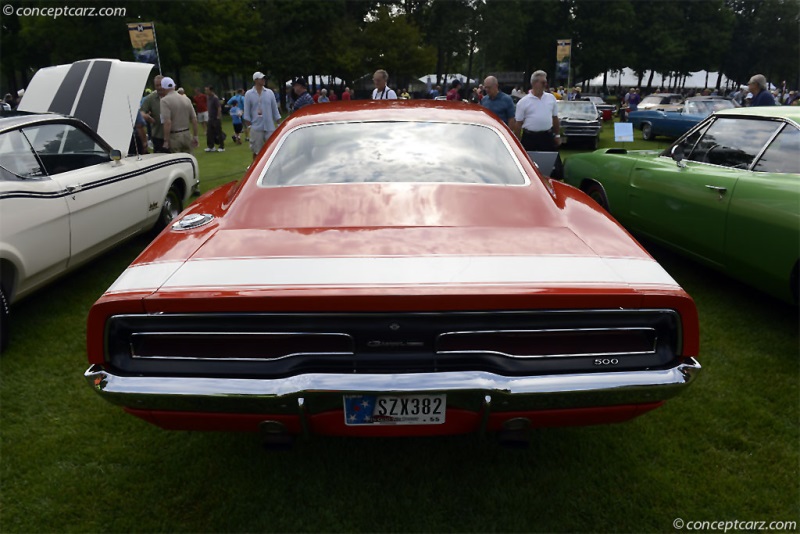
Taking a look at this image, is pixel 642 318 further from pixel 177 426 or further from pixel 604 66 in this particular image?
pixel 604 66

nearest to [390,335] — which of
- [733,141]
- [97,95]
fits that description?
[733,141]

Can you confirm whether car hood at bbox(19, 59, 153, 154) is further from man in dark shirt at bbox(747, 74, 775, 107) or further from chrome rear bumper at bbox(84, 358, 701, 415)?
man in dark shirt at bbox(747, 74, 775, 107)

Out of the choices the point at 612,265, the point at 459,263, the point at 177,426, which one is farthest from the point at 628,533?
the point at 177,426

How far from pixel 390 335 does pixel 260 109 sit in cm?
797

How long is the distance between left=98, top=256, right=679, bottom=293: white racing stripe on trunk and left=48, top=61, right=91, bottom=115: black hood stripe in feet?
17.4

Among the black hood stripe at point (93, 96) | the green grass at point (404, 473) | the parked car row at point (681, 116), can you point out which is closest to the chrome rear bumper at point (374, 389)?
the green grass at point (404, 473)

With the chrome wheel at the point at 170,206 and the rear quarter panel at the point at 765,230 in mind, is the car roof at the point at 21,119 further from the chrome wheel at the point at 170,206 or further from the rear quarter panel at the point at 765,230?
the rear quarter panel at the point at 765,230

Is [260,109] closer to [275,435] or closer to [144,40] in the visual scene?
[275,435]

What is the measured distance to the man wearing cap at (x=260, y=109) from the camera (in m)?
9.20

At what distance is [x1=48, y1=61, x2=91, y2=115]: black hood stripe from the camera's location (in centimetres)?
645

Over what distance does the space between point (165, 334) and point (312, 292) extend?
0.56 meters

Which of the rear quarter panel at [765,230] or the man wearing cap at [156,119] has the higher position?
the man wearing cap at [156,119]

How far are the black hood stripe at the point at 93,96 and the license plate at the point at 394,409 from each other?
5.66 meters

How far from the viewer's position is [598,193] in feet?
19.7
